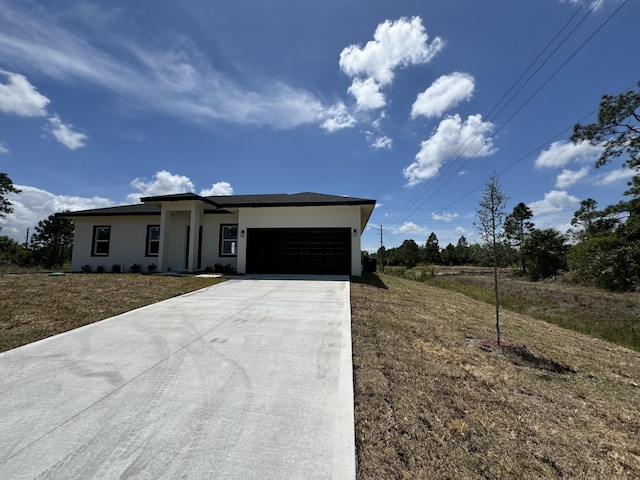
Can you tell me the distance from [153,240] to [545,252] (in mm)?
38565

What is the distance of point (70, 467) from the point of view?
200 cm

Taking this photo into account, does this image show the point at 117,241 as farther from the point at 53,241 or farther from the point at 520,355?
the point at 53,241

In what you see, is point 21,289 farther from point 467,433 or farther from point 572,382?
point 572,382

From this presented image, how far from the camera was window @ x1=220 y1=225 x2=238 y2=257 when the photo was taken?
48.9ft

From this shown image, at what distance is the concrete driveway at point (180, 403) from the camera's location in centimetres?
206

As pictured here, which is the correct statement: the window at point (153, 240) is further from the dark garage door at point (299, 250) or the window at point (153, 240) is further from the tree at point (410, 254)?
the tree at point (410, 254)

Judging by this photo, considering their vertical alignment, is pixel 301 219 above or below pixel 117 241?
above

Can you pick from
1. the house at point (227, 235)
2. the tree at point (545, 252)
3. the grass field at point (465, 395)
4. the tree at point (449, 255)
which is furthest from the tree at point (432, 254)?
the grass field at point (465, 395)

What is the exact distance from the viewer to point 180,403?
2822mm

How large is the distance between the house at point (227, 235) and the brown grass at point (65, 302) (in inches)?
174

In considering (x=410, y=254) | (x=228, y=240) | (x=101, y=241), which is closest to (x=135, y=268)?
(x=101, y=241)

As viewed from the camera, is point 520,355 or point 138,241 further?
point 138,241

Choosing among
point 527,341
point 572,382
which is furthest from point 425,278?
point 572,382

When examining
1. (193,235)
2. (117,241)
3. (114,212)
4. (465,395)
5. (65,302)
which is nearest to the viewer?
(465,395)
